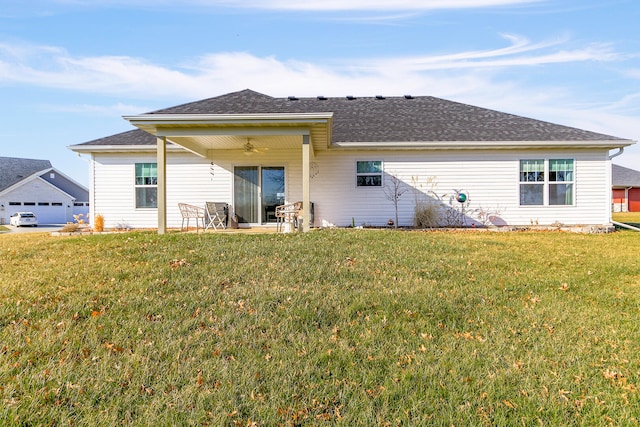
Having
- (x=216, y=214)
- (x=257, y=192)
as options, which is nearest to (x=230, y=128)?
(x=216, y=214)

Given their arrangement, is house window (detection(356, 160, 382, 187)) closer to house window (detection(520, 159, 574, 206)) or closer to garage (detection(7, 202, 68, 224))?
house window (detection(520, 159, 574, 206))

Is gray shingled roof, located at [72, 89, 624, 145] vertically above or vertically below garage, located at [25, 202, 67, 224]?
above

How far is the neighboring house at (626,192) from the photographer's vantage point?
37494mm

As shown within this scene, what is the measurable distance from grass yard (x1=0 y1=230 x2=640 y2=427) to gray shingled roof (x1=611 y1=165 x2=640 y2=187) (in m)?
40.0

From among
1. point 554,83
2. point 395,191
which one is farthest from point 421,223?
point 554,83

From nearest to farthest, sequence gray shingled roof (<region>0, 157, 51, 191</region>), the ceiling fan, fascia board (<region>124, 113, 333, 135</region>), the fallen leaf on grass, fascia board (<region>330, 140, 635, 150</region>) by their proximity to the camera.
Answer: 1. the fallen leaf on grass
2. fascia board (<region>124, 113, 333, 135</region>)
3. the ceiling fan
4. fascia board (<region>330, 140, 635, 150</region>)
5. gray shingled roof (<region>0, 157, 51, 191</region>)

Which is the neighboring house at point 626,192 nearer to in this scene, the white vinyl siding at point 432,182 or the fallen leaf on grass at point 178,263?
the white vinyl siding at point 432,182

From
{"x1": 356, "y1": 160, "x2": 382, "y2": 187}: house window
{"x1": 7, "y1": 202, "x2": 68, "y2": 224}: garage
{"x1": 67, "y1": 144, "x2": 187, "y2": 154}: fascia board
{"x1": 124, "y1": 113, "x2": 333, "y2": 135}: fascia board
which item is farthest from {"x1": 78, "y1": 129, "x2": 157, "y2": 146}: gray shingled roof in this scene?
{"x1": 7, "y1": 202, "x2": 68, "y2": 224}: garage

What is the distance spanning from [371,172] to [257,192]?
3.93 meters

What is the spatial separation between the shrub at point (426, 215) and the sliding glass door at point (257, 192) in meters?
4.56

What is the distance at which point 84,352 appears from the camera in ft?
10.9

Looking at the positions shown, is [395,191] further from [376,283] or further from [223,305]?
[223,305]

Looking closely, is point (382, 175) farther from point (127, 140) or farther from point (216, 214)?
point (127, 140)

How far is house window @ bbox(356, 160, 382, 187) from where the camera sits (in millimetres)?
12844
